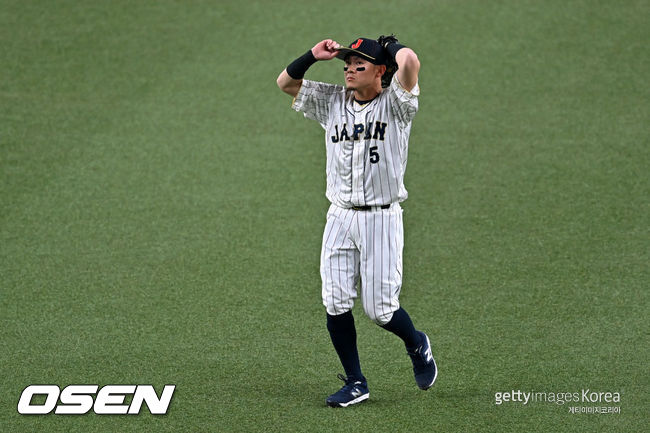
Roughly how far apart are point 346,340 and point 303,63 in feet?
4.80

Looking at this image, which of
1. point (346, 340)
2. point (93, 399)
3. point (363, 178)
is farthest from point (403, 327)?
point (93, 399)

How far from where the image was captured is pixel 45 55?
9508 millimetres

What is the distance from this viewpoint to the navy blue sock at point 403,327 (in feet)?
15.1

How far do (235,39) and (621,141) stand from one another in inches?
171

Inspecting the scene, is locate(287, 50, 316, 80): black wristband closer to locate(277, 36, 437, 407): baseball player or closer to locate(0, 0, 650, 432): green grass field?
locate(277, 36, 437, 407): baseball player

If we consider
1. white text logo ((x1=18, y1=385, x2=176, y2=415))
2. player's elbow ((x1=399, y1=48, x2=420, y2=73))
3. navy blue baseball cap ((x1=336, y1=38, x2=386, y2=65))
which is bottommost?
white text logo ((x1=18, y1=385, x2=176, y2=415))

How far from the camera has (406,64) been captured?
4.24 m

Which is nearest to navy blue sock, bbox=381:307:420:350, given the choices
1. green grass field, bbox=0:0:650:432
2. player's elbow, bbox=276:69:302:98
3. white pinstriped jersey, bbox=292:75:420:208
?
green grass field, bbox=0:0:650:432

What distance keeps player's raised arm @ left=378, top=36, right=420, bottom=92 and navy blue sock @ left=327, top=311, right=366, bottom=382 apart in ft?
4.01

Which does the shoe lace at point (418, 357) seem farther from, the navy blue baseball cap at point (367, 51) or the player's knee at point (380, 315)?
the navy blue baseball cap at point (367, 51)

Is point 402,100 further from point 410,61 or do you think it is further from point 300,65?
point 300,65

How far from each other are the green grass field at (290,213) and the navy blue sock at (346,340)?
0.71 feet

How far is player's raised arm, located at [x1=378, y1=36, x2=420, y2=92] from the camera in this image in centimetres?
424

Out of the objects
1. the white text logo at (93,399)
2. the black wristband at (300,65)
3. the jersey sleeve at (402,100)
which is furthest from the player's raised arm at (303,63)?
the white text logo at (93,399)
